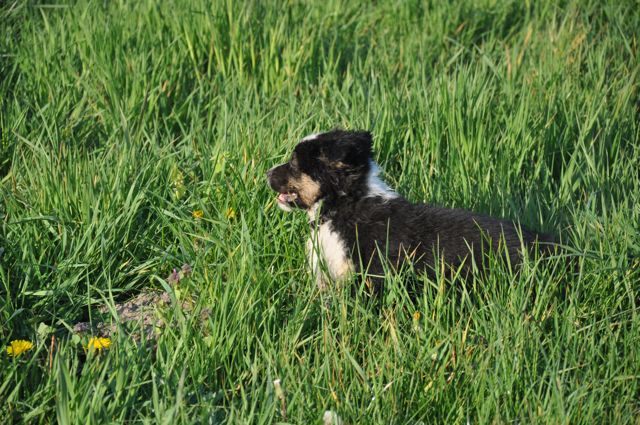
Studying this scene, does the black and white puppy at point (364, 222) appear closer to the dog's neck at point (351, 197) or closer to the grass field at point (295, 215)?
the dog's neck at point (351, 197)

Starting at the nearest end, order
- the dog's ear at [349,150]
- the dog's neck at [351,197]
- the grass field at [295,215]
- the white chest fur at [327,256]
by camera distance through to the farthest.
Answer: the grass field at [295,215] → the white chest fur at [327,256] → the dog's ear at [349,150] → the dog's neck at [351,197]

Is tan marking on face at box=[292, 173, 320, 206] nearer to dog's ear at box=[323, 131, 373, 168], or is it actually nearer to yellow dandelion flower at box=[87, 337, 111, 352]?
dog's ear at box=[323, 131, 373, 168]

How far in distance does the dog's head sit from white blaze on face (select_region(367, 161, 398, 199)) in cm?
2

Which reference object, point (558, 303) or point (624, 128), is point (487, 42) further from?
point (558, 303)

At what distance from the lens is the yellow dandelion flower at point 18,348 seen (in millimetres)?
3194

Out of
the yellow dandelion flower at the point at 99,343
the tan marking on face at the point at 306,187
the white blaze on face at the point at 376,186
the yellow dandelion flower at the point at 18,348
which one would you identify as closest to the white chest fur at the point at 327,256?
the tan marking on face at the point at 306,187

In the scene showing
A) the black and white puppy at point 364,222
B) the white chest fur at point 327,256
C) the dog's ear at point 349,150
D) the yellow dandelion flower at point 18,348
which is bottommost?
the white chest fur at point 327,256

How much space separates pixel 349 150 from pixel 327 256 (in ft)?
1.69

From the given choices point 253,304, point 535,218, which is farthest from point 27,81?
point 535,218

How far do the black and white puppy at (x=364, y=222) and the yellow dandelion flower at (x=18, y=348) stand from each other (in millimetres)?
1271

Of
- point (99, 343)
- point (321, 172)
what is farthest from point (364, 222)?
point (99, 343)

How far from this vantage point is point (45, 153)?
450 cm

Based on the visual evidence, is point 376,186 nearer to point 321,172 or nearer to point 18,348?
point 321,172

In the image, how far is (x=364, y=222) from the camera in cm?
413
